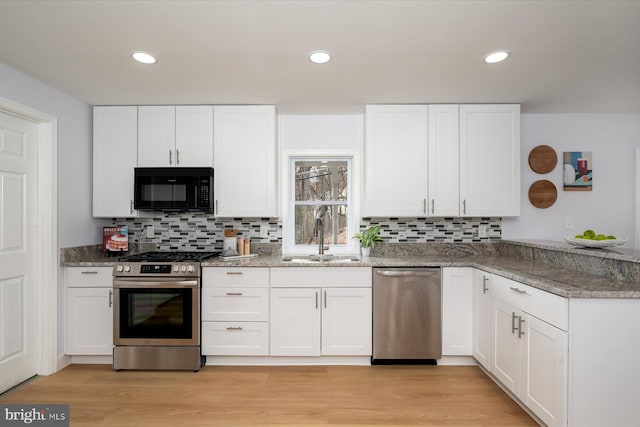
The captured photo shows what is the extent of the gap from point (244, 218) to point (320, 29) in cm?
201

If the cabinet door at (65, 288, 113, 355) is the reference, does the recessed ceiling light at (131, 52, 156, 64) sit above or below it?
above

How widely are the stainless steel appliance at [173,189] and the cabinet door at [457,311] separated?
2.17m

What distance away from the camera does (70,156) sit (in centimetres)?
285

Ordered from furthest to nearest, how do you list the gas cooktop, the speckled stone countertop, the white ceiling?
the gas cooktop < the speckled stone countertop < the white ceiling

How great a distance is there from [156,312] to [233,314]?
61cm

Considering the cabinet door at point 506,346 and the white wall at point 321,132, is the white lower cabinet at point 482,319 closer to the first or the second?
the cabinet door at point 506,346

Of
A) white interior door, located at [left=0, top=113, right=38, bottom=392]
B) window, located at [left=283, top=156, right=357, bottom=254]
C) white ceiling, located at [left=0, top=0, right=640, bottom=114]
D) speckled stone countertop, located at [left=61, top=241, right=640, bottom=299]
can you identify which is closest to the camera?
white ceiling, located at [left=0, top=0, right=640, bottom=114]

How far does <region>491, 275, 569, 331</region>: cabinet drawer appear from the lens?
1.73 meters

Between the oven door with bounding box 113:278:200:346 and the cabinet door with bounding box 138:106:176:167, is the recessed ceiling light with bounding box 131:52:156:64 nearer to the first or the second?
the cabinet door with bounding box 138:106:176:167

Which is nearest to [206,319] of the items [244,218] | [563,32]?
[244,218]

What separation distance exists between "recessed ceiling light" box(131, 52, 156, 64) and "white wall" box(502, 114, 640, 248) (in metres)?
3.30

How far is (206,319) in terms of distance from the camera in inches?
109

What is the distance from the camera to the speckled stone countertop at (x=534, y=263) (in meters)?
1.83

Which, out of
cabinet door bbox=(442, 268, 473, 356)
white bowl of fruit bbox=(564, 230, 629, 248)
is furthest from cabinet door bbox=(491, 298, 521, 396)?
white bowl of fruit bbox=(564, 230, 629, 248)
